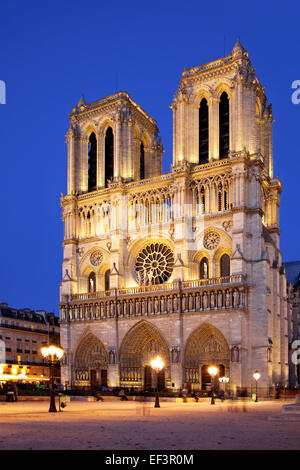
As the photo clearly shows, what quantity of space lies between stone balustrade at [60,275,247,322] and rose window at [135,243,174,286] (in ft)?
6.67

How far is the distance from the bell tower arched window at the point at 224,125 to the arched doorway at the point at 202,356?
49.9 feet

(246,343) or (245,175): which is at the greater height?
(245,175)

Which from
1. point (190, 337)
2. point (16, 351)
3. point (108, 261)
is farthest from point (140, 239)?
point (16, 351)

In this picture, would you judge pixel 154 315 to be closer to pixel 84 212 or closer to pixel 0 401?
pixel 84 212

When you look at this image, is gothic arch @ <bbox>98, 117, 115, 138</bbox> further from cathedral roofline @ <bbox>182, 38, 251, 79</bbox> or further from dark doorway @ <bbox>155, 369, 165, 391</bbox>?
dark doorway @ <bbox>155, 369, 165, 391</bbox>

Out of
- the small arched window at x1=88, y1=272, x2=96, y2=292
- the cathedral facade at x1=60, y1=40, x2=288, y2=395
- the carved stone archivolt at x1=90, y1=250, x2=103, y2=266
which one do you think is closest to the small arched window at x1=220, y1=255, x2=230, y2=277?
the cathedral facade at x1=60, y1=40, x2=288, y2=395

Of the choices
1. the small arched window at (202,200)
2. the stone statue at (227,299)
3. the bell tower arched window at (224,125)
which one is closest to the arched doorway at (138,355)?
the stone statue at (227,299)

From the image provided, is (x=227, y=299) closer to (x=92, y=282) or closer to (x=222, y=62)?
(x=92, y=282)

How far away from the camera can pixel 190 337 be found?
43.7 m

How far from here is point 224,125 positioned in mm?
48344

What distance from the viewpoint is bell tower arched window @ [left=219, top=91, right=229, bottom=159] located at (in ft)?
157

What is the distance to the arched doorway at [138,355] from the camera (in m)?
46.5

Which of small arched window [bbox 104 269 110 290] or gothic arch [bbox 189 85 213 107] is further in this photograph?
small arched window [bbox 104 269 110 290]

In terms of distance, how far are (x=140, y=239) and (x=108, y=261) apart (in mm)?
3812
